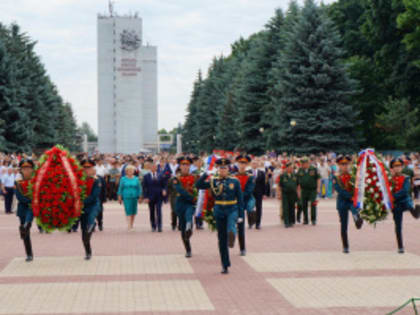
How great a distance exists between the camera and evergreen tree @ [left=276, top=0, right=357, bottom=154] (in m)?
40.9

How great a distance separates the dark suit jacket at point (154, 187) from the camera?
17953 mm

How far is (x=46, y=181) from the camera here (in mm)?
12000

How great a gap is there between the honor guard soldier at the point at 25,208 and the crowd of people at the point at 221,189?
0.58 feet

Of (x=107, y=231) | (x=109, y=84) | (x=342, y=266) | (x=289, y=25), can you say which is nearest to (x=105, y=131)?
(x=109, y=84)

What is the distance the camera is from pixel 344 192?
13000mm

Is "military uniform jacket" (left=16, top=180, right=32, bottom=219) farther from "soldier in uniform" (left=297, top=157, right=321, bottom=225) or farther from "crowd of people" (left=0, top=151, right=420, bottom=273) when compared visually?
"soldier in uniform" (left=297, top=157, right=321, bottom=225)

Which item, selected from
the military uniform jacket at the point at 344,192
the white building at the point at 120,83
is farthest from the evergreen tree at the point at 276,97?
the white building at the point at 120,83

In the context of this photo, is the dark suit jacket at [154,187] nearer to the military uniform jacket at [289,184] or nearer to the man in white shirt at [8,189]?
the military uniform jacket at [289,184]

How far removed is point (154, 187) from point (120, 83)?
90.2 meters

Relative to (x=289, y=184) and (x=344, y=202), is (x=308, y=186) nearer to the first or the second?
(x=289, y=184)

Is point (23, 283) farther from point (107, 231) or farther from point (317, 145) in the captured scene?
point (317, 145)

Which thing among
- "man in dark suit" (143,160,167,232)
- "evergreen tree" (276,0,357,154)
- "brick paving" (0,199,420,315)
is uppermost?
"evergreen tree" (276,0,357,154)

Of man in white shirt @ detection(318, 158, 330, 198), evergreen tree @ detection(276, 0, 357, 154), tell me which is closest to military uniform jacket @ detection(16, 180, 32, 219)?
man in white shirt @ detection(318, 158, 330, 198)

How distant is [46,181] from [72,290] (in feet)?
10.7
